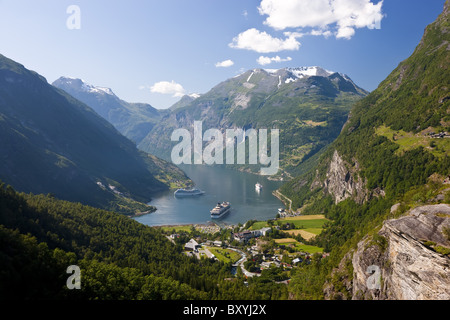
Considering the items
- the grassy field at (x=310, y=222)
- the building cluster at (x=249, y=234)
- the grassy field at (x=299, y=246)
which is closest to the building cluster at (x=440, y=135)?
the grassy field at (x=310, y=222)

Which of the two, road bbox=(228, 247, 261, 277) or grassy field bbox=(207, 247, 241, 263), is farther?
grassy field bbox=(207, 247, 241, 263)

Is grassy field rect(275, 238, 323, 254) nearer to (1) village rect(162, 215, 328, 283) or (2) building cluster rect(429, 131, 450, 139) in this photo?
(1) village rect(162, 215, 328, 283)

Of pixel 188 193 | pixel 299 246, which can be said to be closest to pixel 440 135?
pixel 299 246

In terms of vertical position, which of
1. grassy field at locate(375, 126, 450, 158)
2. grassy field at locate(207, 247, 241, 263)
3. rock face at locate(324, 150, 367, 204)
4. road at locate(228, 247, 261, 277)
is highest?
grassy field at locate(375, 126, 450, 158)

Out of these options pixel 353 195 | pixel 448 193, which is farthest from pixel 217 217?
pixel 448 193

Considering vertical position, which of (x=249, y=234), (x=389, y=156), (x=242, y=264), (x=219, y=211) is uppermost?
(x=389, y=156)

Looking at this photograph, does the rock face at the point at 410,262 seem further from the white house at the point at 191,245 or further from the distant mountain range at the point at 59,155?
the distant mountain range at the point at 59,155

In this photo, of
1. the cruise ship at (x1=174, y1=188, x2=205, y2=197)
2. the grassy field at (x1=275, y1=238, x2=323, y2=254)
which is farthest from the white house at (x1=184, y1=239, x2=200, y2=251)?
the cruise ship at (x1=174, y1=188, x2=205, y2=197)

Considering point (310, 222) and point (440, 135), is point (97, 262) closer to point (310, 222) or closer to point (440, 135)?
point (310, 222)
